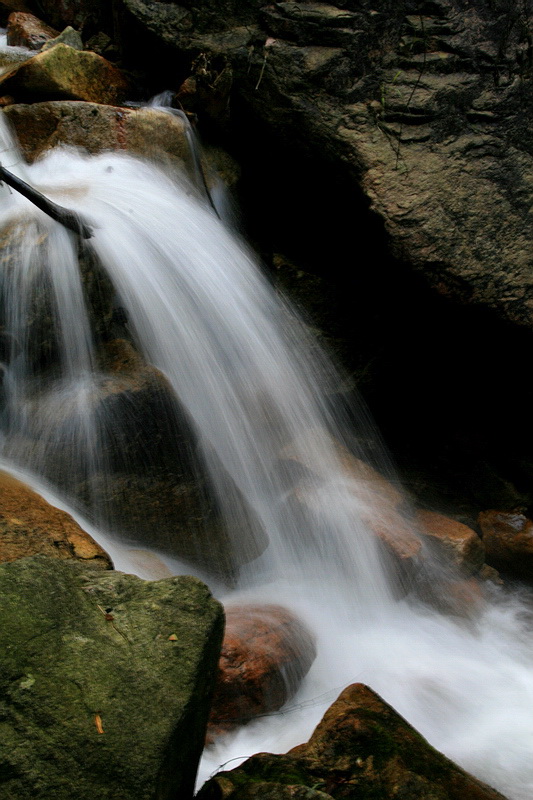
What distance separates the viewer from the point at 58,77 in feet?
19.8

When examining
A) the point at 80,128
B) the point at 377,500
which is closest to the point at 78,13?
the point at 80,128

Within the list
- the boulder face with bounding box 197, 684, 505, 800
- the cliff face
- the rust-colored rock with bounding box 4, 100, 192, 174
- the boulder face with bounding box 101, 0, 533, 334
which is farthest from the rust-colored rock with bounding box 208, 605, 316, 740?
the rust-colored rock with bounding box 4, 100, 192, 174

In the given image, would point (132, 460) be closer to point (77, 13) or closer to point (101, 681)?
point (101, 681)

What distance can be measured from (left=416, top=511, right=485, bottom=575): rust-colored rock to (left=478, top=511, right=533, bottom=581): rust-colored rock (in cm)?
44

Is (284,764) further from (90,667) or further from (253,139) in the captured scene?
(253,139)

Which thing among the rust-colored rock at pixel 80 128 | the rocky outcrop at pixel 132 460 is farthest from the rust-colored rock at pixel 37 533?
the rust-colored rock at pixel 80 128

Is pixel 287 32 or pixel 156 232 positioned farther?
pixel 287 32

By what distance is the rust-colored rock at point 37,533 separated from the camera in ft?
8.33

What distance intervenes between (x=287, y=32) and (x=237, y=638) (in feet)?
18.0

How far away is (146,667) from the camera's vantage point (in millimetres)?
1789

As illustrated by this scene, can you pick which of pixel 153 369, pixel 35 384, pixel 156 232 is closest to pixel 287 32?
pixel 156 232

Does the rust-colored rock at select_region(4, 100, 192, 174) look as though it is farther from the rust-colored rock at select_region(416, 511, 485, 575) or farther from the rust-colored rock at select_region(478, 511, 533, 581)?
the rust-colored rock at select_region(478, 511, 533, 581)

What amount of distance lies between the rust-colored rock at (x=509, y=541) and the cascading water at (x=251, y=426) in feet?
1.56

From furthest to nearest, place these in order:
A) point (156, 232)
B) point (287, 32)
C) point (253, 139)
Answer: point (253, 139), point (287, 32), point (156, 232)
